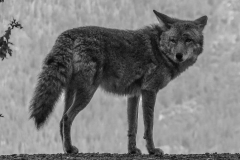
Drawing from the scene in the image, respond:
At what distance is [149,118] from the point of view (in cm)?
1169

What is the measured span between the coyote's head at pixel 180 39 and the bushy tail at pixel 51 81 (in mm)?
2116

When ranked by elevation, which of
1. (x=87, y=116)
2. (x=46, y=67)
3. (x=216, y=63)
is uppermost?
(x=216, y=63)

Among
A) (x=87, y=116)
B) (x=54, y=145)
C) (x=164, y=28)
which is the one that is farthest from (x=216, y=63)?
(x=164, y=28)

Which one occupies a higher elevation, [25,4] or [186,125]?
[25,4]

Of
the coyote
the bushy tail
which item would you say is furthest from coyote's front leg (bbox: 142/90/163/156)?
the bushy tail

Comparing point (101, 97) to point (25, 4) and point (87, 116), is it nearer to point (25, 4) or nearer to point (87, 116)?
point (87, 116)

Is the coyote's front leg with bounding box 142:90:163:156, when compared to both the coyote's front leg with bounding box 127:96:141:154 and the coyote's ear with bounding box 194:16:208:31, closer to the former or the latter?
the coyote's front leg with bounding box 127:96:141:154

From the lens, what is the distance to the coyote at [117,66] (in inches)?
421

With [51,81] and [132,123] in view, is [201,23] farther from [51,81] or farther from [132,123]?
[51,81]

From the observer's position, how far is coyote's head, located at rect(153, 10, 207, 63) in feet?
39.5

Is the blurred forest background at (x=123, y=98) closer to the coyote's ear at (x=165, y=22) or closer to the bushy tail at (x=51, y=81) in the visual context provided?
the coyote's ear at (x=165, y=22)

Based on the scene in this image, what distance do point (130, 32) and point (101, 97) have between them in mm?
81945

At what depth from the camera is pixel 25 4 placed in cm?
9006

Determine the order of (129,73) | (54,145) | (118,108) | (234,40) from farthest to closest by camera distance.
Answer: (234,40), (118,108), (54,145), (129,73)
